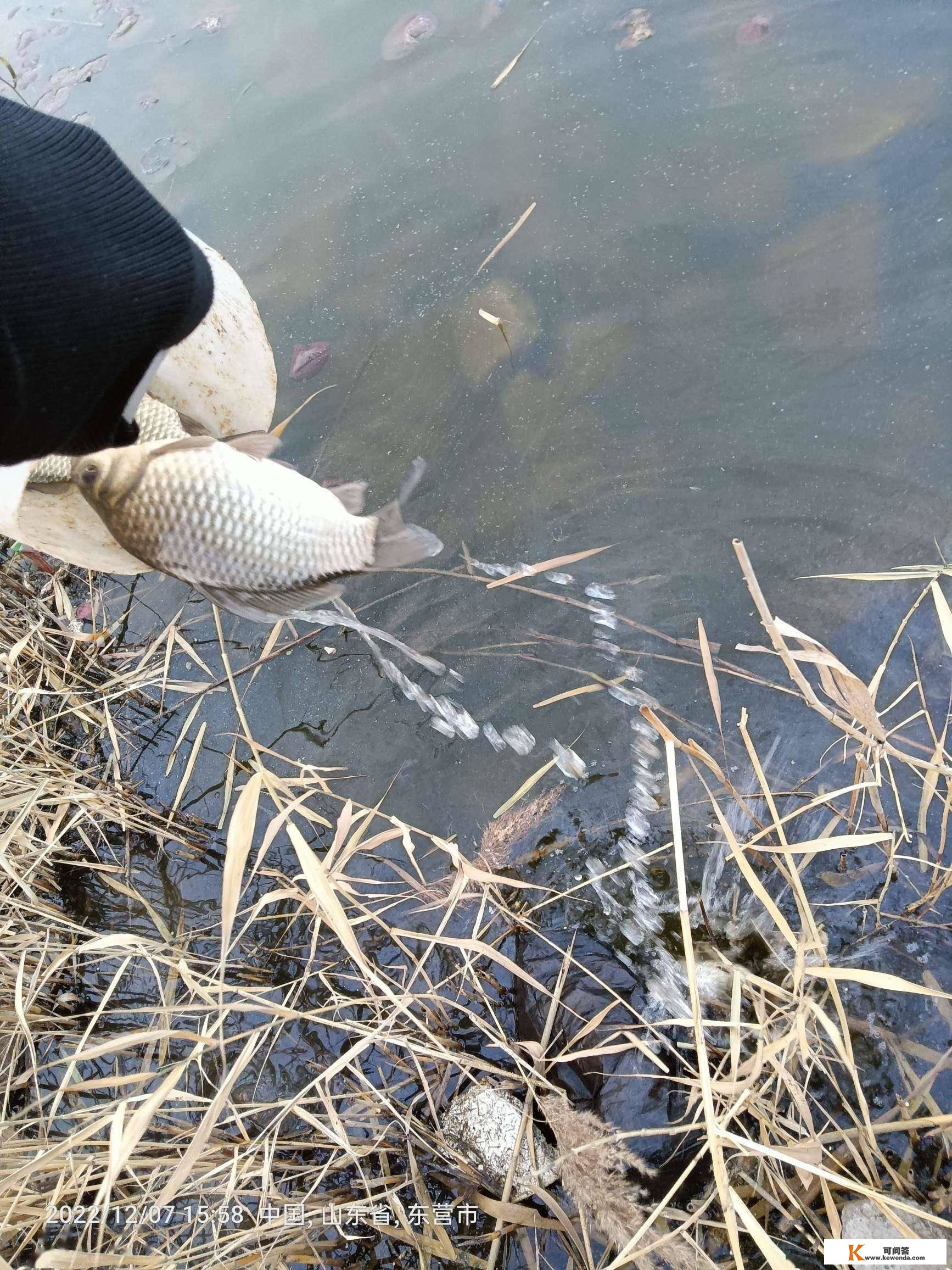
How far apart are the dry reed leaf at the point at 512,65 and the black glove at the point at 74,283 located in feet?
8.93

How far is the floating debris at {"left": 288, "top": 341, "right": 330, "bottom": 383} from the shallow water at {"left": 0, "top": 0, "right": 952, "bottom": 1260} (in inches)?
2.3

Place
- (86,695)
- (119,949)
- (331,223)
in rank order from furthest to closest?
(331,223) → (86,695) → (119,949)

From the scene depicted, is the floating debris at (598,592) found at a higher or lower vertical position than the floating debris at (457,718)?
higher

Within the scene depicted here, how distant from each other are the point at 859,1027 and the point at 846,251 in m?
2.70

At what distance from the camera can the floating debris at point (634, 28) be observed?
351 centimetres

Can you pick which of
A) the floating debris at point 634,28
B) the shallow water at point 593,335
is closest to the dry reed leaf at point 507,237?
the shallow water at point 593,335

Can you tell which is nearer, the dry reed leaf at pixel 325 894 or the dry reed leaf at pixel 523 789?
the dry reed leaf at pixel 325 894

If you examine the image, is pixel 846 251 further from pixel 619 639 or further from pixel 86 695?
pixel 86 695

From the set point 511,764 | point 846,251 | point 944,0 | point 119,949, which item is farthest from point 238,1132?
point 944,0

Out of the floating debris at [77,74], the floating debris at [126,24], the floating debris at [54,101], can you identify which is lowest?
the floating debris at [54,101]

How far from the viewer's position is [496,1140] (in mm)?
1959

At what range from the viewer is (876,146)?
3.04m

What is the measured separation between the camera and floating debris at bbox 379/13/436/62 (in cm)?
390

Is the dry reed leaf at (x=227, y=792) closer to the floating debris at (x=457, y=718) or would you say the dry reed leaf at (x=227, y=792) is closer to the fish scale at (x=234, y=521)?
the floating debris at (x=457, y=718)
